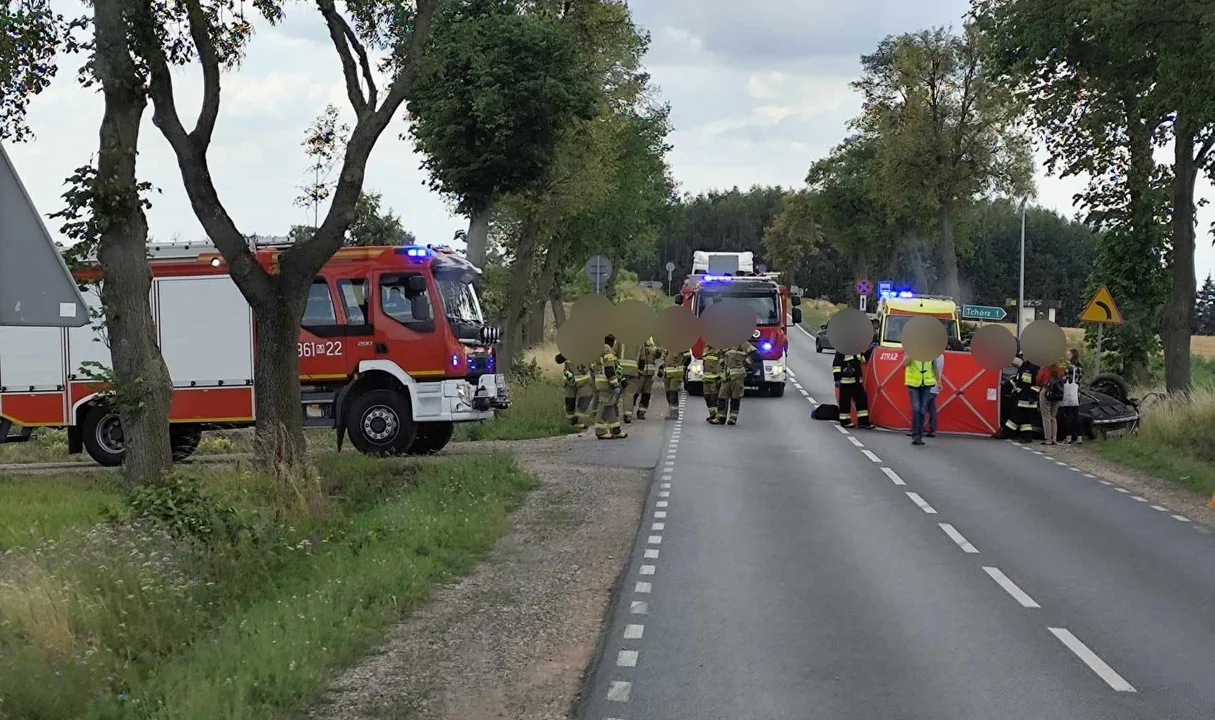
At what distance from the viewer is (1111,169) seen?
29.7 m

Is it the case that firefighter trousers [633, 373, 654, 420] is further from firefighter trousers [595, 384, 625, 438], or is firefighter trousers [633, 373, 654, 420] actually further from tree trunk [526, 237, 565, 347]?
tree trunk [526, 237, 565, 347]

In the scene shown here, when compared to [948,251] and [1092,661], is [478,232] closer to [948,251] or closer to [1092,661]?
[1092,661]

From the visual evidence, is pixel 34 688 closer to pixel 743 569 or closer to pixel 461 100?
pixel 743 569

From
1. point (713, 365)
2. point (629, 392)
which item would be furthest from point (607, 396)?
point (713, 365)

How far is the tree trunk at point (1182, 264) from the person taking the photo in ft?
86.3

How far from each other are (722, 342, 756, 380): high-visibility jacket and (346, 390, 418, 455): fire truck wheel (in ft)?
26.2

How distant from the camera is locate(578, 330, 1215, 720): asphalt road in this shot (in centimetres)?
768

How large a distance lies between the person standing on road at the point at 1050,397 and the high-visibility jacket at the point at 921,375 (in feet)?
6.21

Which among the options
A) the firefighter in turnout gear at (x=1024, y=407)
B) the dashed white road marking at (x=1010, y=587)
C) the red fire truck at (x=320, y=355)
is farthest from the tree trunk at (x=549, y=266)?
the dashed white road marking at (x=1010, y=587)

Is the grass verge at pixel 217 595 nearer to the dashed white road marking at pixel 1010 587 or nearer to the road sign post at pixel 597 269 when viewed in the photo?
the dashed white road marking at pixel 1010 587

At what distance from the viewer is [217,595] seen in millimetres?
10250

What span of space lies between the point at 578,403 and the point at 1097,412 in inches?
385

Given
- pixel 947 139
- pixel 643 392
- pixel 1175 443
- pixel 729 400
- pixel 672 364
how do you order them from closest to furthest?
pixel 1175 443, pixel 729 400, pixel 643 392, pixel 672 364, pixel 947 139

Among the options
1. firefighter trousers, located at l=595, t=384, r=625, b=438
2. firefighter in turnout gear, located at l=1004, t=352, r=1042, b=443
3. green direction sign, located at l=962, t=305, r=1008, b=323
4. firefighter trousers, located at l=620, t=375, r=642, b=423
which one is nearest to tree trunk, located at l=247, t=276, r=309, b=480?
firefighter trousers, located at l=595, t=384, r=625, b=438
